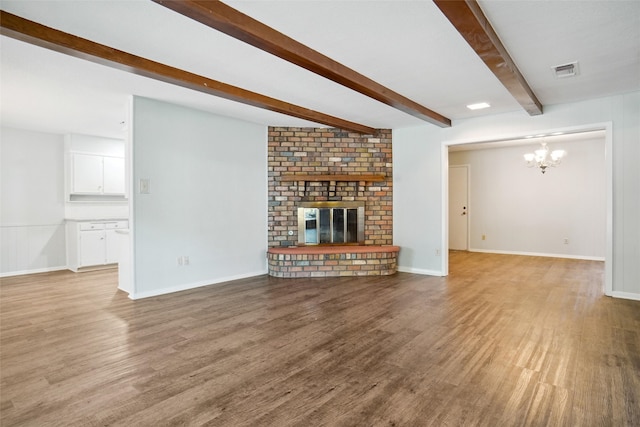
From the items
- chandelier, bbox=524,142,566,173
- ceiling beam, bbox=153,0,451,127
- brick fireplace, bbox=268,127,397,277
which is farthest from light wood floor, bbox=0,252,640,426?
chandelier, bbox=524,142,566,173

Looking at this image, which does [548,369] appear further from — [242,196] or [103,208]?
[103,208]

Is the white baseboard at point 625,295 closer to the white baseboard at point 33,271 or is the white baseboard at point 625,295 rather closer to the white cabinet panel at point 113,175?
the white cabinet panel at point 113,175

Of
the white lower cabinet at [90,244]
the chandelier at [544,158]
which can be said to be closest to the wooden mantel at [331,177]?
the chandelier at [544,158]

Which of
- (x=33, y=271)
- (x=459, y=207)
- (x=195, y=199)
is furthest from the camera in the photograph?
(x=459, y=207)

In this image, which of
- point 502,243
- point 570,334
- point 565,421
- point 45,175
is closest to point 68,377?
point 565,421

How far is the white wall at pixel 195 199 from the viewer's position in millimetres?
3967

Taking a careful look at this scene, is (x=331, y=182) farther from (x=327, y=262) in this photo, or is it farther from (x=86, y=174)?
(x=86, y=174)

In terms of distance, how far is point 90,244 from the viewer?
5.65 m

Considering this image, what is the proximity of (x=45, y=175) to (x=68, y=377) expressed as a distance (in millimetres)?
4980

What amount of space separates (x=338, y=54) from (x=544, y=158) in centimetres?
534

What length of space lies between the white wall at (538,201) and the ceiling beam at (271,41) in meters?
4.99

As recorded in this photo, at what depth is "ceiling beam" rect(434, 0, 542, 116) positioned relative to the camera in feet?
6.39

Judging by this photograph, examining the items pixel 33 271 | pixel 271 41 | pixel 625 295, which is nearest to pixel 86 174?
pixel 33 271

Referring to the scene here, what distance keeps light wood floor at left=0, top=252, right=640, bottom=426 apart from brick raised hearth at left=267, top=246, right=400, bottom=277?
0.81 meters
